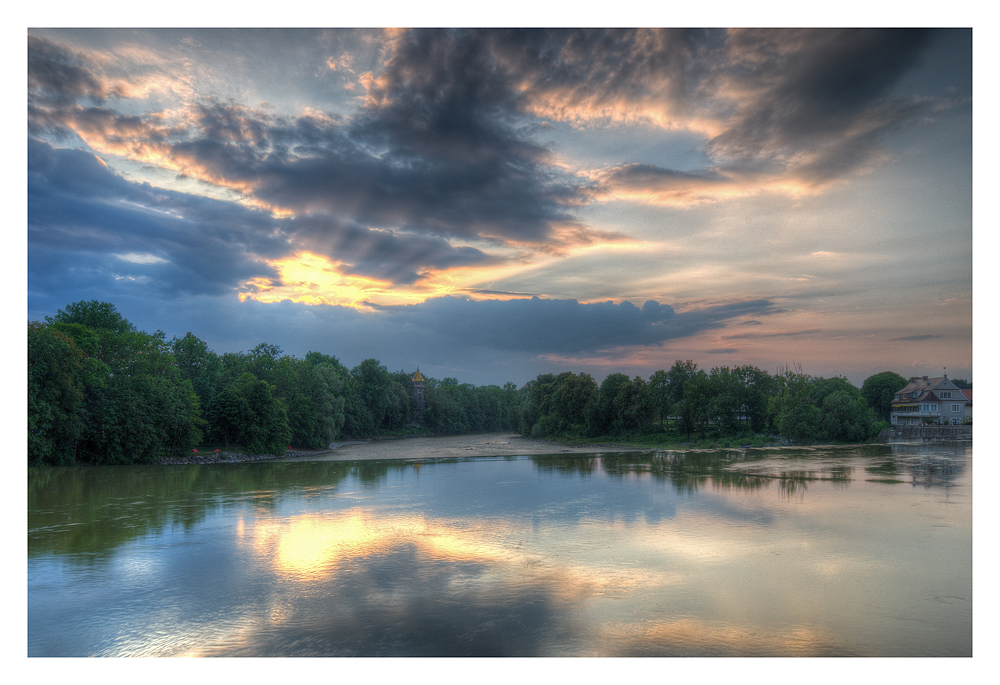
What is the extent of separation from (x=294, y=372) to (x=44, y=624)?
126 feet

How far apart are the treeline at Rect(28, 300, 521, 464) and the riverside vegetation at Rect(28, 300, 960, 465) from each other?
0.24ft

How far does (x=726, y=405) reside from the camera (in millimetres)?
41562

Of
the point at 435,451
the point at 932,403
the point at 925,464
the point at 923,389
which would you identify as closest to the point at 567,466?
the point at 925,464

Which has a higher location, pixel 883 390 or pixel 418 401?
pixel 883 390

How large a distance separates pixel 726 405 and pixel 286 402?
112 feet

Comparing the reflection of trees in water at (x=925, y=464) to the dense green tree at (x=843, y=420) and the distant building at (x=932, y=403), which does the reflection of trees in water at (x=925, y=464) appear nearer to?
the dense green tree at (x=843, y=420)

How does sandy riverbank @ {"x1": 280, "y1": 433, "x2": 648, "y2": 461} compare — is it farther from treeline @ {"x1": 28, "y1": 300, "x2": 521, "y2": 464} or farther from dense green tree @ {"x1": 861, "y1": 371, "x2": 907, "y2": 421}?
dense green tree @ {"x1": 861, "y1": 371, "x2": 907, "y2": 421}

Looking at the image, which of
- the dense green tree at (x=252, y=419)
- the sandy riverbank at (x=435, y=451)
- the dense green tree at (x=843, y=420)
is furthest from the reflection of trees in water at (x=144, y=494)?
the dense green tree at (x=843, y=420)

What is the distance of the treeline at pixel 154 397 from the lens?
24734 millimetres

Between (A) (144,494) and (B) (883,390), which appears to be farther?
(B) (883,390)

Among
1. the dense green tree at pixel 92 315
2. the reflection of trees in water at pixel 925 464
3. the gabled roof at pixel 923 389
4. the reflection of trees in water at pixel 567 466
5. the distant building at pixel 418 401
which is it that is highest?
the dense green tree at pixel 92 315

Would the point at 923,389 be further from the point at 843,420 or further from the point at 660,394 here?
the point at 660,394
